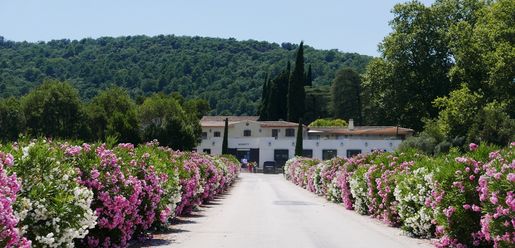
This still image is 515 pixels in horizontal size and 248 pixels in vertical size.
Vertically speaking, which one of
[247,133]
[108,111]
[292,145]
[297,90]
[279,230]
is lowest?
[279,230]

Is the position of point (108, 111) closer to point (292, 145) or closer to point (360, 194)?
point (292, 145)

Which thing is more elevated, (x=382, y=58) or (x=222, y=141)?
(x=382, y=58)

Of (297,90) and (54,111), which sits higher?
(297,90)

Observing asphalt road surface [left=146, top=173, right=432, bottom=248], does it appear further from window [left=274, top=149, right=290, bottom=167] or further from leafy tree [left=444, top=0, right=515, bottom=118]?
window [left=274, top=149, right=290, bottom=167]

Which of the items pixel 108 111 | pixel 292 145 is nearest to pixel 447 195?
pixel 292 145

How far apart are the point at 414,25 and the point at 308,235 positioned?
165 feet

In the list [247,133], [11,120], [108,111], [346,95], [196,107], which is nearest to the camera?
[11,120]

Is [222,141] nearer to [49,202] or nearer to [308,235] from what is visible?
[308,235]

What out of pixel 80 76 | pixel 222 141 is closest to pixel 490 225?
pixel 222 141

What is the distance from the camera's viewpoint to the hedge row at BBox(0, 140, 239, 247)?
7094 mm

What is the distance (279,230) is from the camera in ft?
51.8

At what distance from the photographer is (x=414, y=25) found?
6175cm

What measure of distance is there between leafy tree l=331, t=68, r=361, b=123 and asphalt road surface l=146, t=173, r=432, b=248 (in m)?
78.1

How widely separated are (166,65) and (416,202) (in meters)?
126
